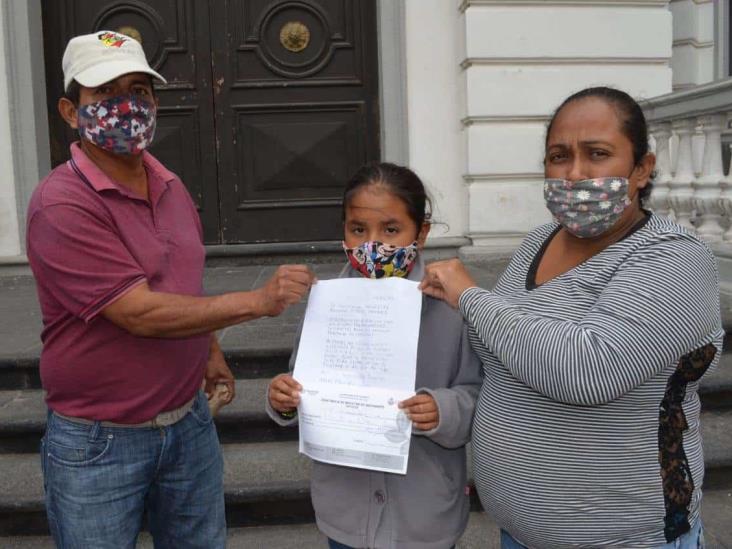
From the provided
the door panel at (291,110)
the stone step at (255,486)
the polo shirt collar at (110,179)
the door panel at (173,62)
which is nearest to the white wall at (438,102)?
the door panel at (291,110)

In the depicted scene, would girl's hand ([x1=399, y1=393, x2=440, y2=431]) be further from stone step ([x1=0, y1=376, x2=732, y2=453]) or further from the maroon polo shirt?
stone step ([x1=0, y1=376, x2=732, y2=453])

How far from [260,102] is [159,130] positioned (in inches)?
34.8

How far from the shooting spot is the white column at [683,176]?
472 centimetres

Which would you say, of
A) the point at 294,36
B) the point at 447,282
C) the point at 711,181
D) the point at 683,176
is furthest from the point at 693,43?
the point at 447,282

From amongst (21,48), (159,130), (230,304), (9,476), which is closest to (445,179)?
(159,130)

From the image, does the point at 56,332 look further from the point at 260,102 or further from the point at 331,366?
the point at 260,102

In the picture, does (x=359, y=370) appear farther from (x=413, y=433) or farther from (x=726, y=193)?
(x=726, y=193)

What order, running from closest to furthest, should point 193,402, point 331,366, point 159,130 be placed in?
point 331,366 < point 193,402 < point 159,130

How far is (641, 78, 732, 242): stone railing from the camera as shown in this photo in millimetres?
4418

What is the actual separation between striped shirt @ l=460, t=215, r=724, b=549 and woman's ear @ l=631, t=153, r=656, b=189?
8 centimetres

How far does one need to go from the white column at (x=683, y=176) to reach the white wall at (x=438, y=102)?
5.63ft

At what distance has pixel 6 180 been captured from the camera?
5.93m

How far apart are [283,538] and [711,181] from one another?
3.29m

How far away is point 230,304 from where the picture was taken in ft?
6.00
